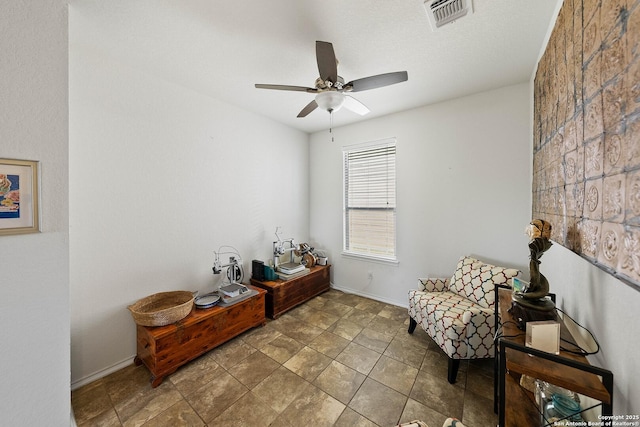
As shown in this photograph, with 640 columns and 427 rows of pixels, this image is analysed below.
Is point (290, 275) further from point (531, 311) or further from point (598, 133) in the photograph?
point (598, 133)

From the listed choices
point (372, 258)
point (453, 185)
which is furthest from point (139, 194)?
point (453, 185)

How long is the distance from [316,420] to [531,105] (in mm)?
3312

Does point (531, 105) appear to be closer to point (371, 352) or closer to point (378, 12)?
point (378, 12)

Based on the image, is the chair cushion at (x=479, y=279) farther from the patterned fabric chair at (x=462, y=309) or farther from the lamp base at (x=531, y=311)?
the lamp base at (x=531, y=311)

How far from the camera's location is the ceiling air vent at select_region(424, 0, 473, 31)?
1.34 m

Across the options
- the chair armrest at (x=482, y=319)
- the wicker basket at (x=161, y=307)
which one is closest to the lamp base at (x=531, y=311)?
the chair armrest at (x=482, y=319)

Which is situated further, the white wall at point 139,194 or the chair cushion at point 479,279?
the chair cushion at point 479,279

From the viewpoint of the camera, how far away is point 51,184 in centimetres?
126

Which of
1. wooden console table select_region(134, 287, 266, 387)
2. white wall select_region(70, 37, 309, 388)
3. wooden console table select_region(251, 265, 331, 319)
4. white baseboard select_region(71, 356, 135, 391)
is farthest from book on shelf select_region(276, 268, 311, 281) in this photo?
white baseboard select_region(71, 356, 135, 391)

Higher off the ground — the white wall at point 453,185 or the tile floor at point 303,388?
the white wall at point 453,185

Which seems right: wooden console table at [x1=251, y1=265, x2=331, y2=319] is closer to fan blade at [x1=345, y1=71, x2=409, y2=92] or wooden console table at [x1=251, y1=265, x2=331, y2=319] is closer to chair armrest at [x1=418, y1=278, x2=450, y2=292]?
chair armrest at [x1=418, y1=278, x2=450, y2=292]

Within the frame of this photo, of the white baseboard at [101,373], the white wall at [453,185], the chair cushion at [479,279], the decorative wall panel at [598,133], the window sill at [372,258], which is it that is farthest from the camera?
the window sill at [372,258]

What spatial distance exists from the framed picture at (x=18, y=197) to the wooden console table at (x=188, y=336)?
3.68 ft

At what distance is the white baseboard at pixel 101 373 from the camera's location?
5.68 feet
